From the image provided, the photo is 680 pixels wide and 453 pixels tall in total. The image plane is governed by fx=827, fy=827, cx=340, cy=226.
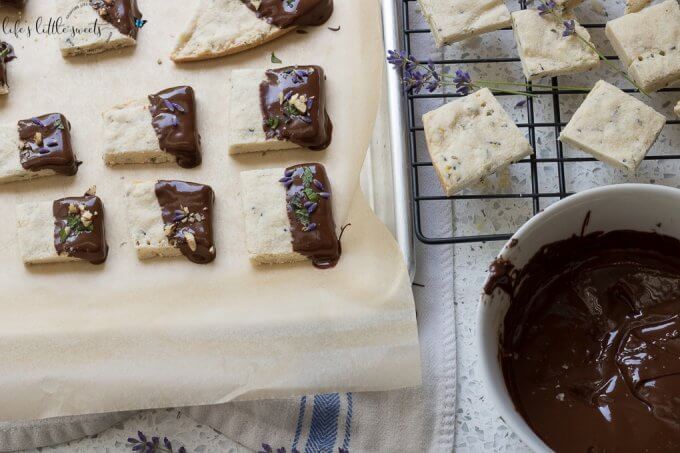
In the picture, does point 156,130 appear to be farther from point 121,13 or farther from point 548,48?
point 548,48

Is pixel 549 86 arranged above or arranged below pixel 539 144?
above

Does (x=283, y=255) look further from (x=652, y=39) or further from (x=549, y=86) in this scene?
(x=652, y=39)

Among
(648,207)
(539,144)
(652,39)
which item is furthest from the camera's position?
(539,144)

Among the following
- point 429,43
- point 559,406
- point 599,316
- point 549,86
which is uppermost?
point 429,43

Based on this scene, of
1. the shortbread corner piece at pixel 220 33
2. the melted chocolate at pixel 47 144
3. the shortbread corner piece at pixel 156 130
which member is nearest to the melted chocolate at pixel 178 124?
the shortbread corner piece at pixel 156 130

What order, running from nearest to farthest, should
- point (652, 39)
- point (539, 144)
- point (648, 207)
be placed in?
point (648, 207) < point (652, 39) < point (539, 144)

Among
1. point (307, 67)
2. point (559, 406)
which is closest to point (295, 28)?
point (307, 67)

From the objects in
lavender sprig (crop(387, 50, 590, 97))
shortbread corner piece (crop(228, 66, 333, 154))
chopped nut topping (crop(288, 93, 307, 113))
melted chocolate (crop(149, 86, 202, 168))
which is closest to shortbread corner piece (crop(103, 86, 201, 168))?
melted chocolate (crop(149, 86, 202, 168))

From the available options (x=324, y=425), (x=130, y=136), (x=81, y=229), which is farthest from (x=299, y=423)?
(x=130, y=136)
